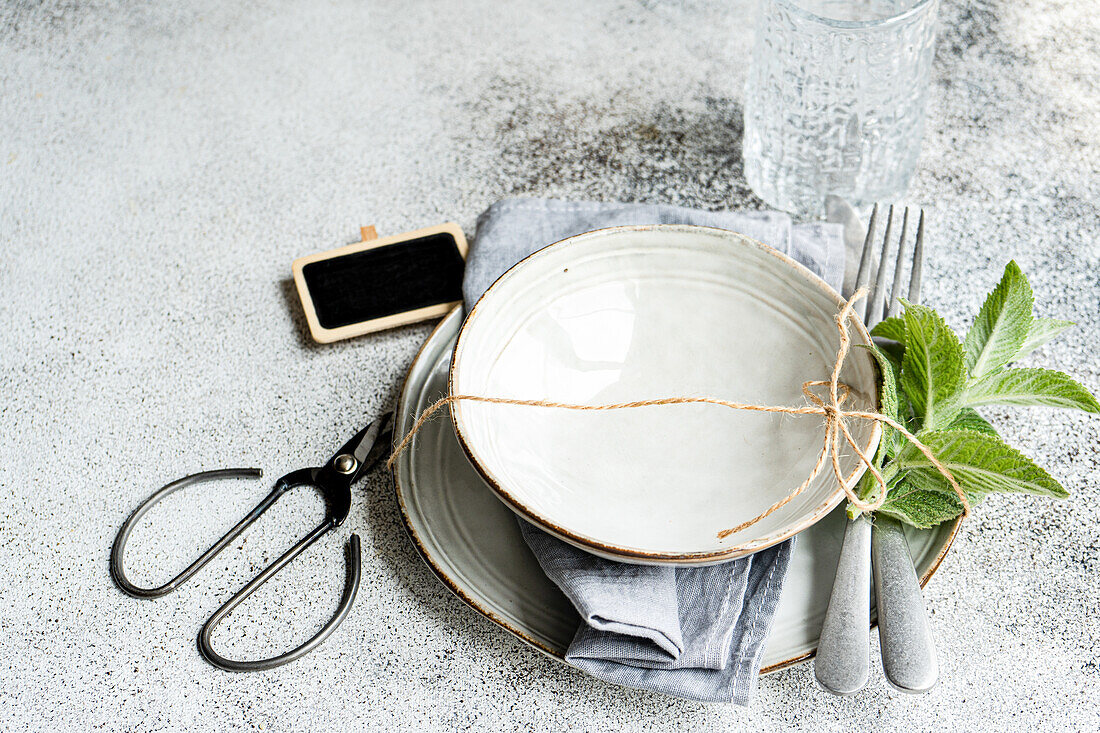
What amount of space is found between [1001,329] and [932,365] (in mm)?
44

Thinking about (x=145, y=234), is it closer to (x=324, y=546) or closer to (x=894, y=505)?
(x=324, y=546)

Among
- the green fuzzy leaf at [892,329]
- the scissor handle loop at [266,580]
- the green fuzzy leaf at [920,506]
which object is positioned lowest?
the scissor handle loop at [266,580]

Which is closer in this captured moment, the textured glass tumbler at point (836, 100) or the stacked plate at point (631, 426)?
the stacked plate at point (631, 426)

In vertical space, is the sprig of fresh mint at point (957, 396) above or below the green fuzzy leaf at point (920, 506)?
above

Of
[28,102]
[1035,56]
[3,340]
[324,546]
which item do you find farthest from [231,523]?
[1035,56]

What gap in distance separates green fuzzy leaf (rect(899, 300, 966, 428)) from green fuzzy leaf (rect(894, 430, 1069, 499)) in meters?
0.02

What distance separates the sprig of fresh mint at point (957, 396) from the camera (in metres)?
0.42

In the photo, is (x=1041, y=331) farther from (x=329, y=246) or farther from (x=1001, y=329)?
(x=329, y=246)

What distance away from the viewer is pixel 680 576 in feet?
1.44

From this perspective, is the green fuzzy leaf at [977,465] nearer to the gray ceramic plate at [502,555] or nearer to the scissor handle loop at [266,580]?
the gray ceramic plate at [502,555]

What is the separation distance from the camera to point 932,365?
1.48ft

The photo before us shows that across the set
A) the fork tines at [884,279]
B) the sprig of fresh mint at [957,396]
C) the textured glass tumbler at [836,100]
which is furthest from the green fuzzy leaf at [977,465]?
the textured glass tumbler at [836,100]

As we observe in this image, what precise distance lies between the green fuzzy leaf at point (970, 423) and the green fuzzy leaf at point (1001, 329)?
0.03m

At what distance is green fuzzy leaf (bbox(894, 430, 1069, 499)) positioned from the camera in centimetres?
40
